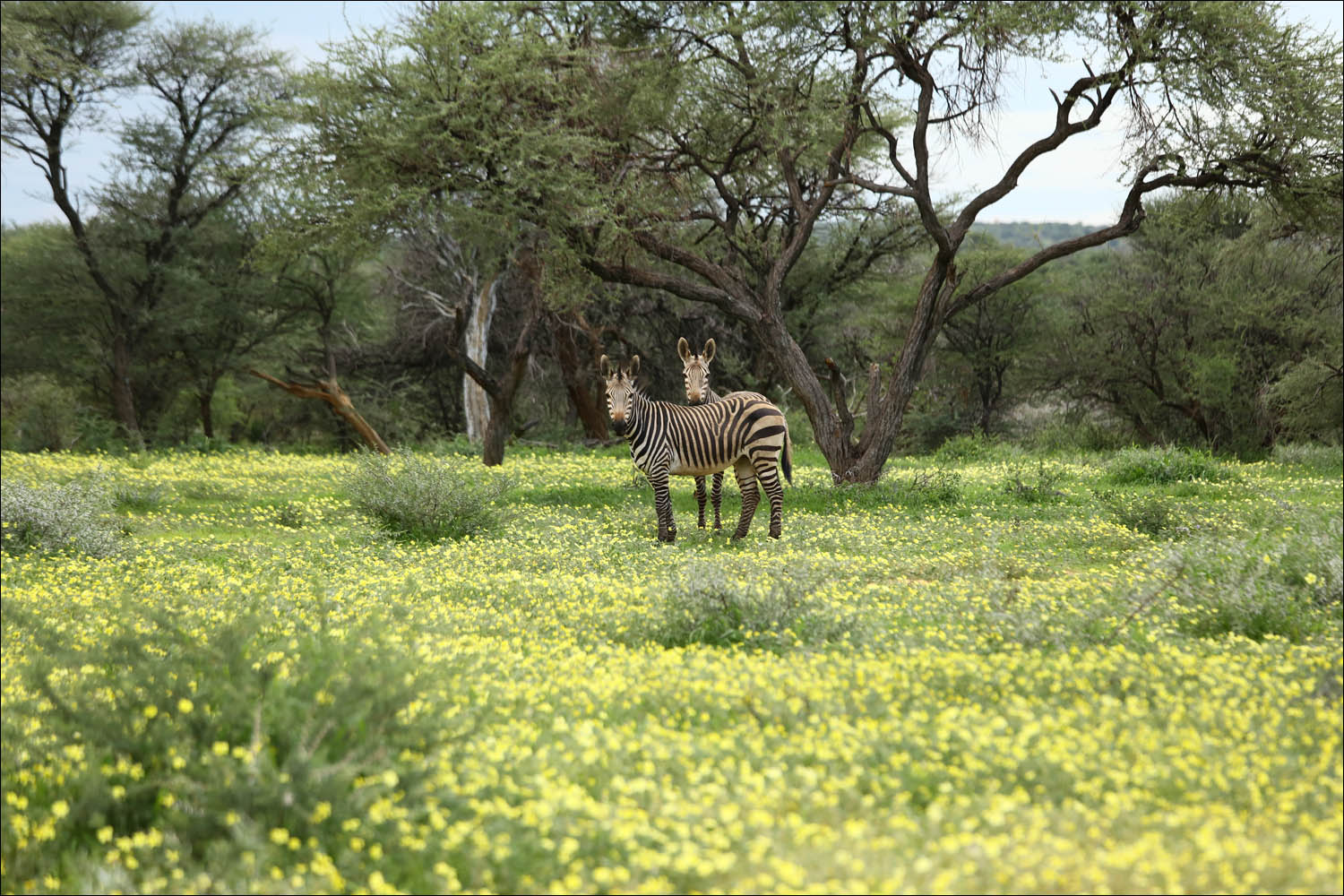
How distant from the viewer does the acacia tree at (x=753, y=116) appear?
14203mm

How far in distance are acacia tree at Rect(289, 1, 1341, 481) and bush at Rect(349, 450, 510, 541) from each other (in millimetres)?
4897

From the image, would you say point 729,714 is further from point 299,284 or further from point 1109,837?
point 299,284

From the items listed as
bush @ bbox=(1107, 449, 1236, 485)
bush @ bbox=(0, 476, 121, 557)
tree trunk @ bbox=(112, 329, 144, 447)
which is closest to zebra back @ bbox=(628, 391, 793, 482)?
bush @ bbox=(0, 476, 121, 557)

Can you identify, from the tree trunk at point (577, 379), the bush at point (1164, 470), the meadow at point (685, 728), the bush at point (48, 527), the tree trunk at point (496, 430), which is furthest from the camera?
the tree trunk at point (577, 379)

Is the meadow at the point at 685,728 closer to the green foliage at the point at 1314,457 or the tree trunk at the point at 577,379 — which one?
the green foliage at the point at 1314,457

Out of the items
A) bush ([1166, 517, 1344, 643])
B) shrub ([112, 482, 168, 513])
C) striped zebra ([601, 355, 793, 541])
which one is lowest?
bush ([1166, 517, 1344, 643])

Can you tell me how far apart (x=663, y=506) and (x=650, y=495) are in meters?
3.87

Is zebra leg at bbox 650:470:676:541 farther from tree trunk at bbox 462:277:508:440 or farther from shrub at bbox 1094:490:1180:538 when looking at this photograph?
tree trunk at bbox 462:277:508:440

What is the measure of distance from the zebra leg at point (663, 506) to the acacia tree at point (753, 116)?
187 inches

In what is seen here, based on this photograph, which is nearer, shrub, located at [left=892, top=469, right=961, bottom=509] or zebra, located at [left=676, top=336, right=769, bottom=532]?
zebra, located at [left=676, top=336, right=769, bottom=532]

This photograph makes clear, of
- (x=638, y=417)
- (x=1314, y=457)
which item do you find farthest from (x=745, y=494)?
(x=1314, y=457)

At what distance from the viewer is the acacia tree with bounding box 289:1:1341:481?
14.2 metres

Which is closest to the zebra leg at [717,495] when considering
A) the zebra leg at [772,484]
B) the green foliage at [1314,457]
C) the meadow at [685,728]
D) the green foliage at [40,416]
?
the zebra leg at [772,484]

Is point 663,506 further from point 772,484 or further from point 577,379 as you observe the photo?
point 577,379
